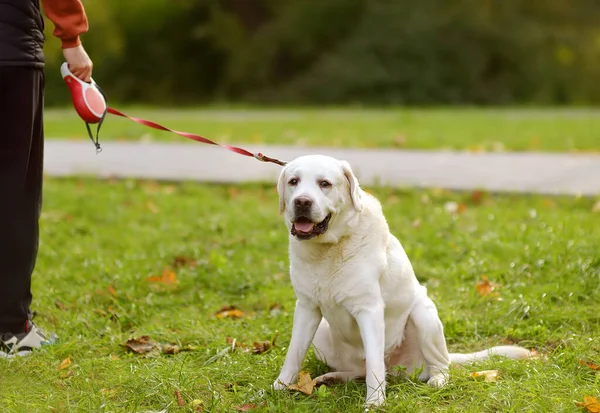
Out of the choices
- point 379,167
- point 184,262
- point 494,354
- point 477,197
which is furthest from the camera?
point 379,167

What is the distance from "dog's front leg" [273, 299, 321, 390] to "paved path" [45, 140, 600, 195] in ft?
13.4

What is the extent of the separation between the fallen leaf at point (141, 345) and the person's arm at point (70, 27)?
1368 millimetres

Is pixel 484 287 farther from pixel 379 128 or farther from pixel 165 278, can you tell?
pixel 379 128

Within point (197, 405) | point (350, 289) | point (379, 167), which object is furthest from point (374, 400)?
point (379, 167)

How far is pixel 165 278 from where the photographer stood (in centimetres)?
540

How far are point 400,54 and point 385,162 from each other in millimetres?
10939

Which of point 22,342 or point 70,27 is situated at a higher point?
point 70,27

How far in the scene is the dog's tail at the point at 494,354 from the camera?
157 inches

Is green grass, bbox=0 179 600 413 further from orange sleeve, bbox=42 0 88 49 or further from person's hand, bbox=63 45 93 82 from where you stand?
orange sleeve, bbox=42 0 88 49

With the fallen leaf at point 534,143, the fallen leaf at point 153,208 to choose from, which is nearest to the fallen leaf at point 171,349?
the fallen leaf at point 153,208

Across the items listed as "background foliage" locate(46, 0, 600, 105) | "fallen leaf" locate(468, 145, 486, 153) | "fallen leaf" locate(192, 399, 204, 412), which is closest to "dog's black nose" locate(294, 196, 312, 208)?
"fallen leaf" locate(192, 399, 204, 412)

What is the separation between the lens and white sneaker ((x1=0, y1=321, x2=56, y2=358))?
417 cm

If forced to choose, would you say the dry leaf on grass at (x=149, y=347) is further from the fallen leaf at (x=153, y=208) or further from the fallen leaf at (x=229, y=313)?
the fallen leaf at (x=153, y=208)

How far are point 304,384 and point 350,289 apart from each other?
475 mm
